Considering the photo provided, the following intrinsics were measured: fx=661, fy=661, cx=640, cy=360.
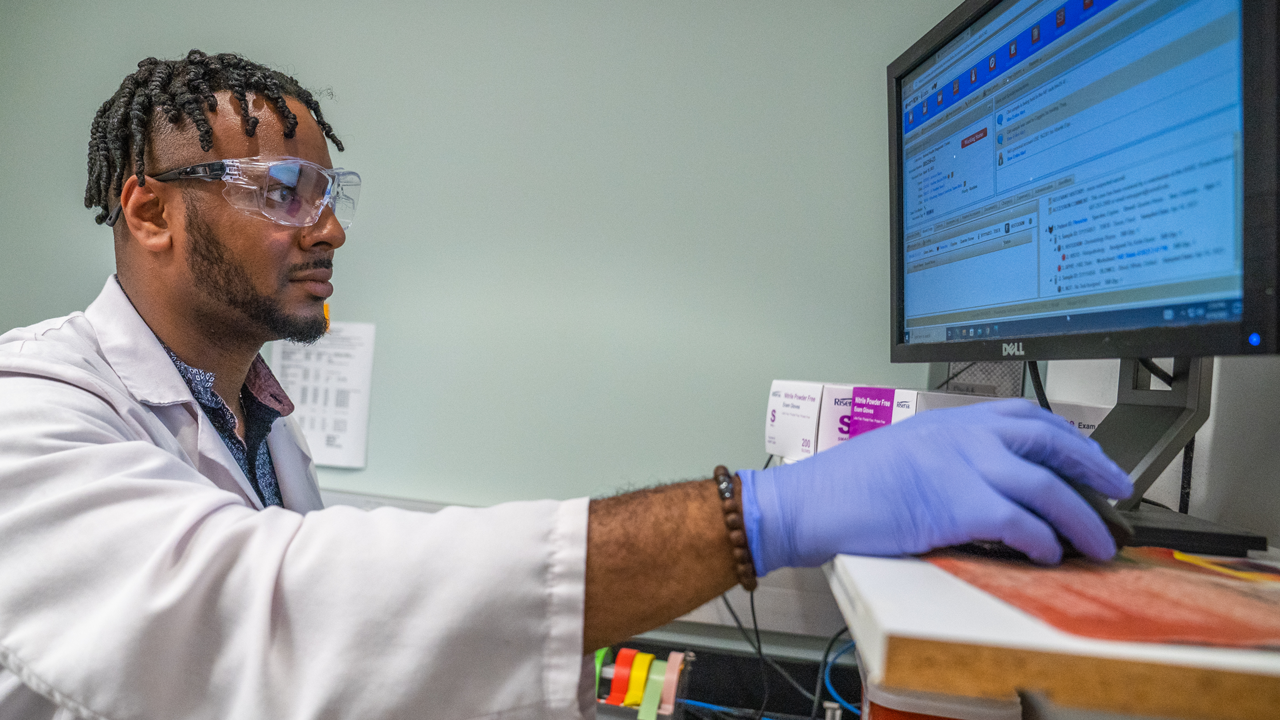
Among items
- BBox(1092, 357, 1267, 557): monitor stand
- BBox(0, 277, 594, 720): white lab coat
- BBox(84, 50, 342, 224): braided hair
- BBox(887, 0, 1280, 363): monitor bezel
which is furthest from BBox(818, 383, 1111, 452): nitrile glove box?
BBox(84, 50, 342, 224): braided hair

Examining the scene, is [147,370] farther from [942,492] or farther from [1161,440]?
[1161,440]

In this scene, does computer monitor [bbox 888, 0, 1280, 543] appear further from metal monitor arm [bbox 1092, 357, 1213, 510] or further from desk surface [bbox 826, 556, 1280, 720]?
desk surface [bbox 826, 556, 1280, 720]

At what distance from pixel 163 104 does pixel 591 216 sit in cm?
70

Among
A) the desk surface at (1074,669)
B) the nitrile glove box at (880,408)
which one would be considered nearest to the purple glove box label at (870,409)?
the nitrile glove box at (880,408)

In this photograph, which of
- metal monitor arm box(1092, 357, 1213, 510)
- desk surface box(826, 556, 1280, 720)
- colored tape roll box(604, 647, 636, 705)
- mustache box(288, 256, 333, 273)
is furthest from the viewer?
mustache box(288, 256, 333, 273)

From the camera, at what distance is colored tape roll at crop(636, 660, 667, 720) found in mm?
895

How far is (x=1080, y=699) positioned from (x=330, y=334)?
1447 mm

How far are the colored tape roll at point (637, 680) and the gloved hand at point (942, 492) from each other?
1.74 feet

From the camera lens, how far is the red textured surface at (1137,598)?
0.28 meters

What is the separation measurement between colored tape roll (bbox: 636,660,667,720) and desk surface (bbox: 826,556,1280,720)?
0.70 metres

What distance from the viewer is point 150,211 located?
3.23ft

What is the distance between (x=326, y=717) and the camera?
1.57ft

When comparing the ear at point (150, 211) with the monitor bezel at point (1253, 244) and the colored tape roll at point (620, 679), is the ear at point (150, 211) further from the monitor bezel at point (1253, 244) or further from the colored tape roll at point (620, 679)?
the monitor bezel at point (1253, 244)

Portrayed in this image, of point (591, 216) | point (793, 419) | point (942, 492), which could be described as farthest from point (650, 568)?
point (591, 216)
